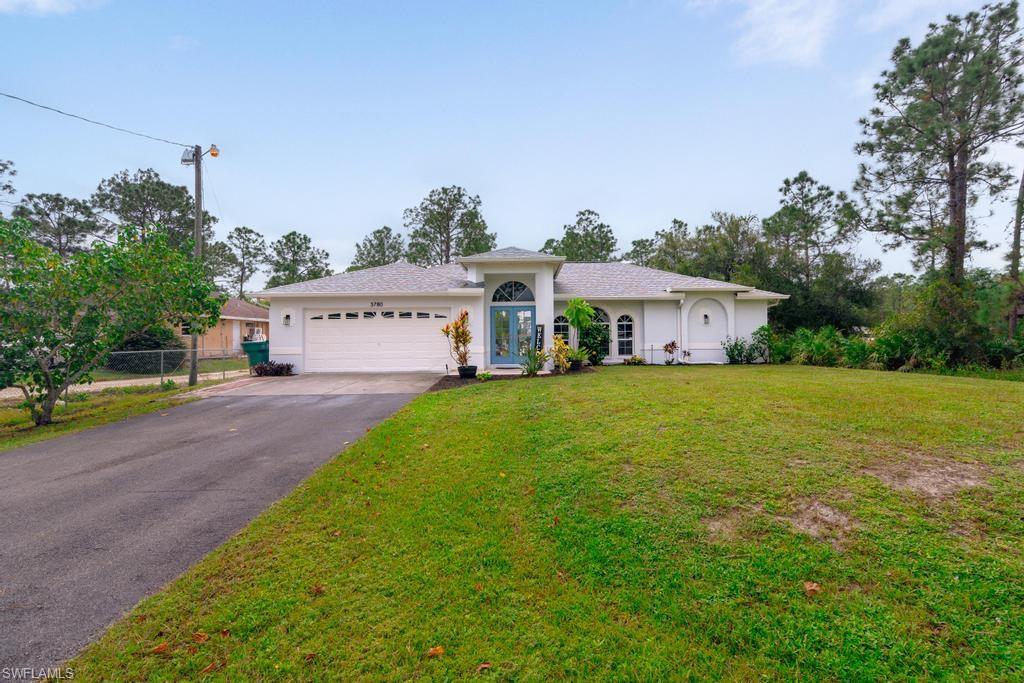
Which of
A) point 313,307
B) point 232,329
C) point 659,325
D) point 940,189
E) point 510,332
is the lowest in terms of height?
point 510,332

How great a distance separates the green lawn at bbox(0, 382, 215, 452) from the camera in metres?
7.59

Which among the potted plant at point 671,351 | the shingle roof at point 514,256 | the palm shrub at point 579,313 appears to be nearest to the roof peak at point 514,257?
the shingle roof at point 514,256

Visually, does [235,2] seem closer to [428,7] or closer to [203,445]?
[428,7]

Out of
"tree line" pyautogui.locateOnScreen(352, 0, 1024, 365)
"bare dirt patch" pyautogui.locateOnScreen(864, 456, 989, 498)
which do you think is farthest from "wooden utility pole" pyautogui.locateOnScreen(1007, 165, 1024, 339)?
"bare dirt patch" pyautogui.locateOnScreen(864, 456, 989, 498)

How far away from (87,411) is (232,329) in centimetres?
2131

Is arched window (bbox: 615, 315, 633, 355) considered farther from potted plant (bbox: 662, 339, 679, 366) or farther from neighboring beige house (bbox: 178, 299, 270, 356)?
neighboring beige house (bbox: 178, 299, 270, 356)

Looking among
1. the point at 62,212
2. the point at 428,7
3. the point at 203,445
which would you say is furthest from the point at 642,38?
the point at 62,212

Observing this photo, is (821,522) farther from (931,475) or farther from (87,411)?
(87,411)

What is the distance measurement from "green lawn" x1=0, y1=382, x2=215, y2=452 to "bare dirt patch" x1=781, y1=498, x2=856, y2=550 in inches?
416

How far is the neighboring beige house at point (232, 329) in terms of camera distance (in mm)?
25906

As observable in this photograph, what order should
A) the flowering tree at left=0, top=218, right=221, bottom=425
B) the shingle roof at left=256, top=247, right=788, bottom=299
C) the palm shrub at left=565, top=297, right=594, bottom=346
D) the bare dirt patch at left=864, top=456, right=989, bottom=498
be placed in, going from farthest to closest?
the shingle roof at left=256, top=247, right=788, bottom=299 → the palm shrub at left=565, top=297, right=594, bottom=346 → the flowering tree at left=0, top=218, right=221, bottom=425 → the bare dirt patch at left=864, top=456, right=989, bottom=498

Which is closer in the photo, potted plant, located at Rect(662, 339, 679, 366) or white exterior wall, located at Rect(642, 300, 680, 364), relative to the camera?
potted plant, located at Rect(662, 339, 679, 366)

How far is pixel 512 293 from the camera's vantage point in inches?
576

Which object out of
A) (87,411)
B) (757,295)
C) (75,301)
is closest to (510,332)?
(757,295)
